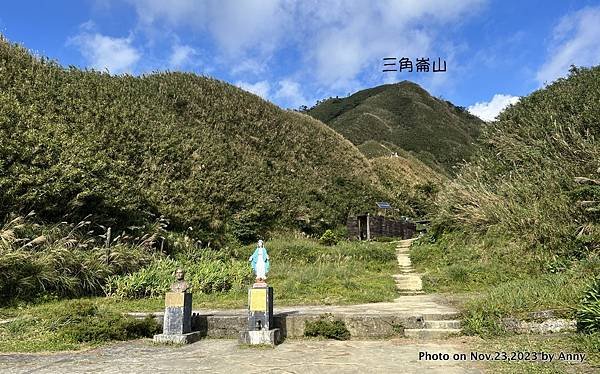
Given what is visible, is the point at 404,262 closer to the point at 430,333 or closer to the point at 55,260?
the point at 430,333

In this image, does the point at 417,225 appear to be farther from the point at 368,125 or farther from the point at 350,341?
the point at 368,125

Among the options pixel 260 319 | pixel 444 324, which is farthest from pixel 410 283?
pixel 260 319

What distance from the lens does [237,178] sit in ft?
76.1

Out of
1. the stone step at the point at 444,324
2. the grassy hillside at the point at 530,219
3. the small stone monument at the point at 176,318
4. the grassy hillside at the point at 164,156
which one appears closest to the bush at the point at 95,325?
the small stone monument at the point at 176,318

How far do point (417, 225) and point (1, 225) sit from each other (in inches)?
940

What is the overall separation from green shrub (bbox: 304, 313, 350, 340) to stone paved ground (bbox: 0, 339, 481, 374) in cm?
19

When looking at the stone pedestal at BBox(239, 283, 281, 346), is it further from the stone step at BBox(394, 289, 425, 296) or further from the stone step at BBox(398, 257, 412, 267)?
the stone step at BBox(398, 257, 412, 267)

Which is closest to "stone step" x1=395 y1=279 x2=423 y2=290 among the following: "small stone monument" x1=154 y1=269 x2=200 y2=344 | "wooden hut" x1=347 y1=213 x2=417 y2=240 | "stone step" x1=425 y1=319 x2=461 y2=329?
"stone step" x1=425 y1=319 x2=461 y2=329

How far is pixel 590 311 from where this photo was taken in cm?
598

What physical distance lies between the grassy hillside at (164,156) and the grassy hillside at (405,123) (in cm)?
2842

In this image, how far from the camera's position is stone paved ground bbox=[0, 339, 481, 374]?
5.37 m

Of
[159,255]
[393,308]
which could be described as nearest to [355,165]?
[159,255]

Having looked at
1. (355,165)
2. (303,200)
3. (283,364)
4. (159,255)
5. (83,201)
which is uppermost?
(355,165)

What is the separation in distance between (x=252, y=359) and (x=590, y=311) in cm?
451
